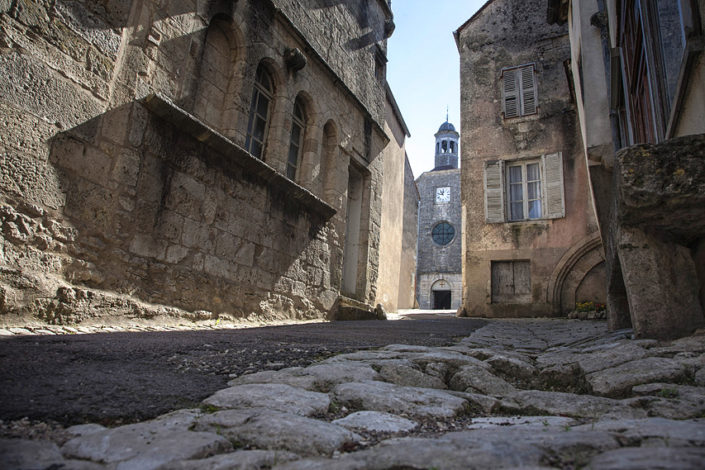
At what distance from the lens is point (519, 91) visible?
41.5 feet

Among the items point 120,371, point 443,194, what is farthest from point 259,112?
point 443,194

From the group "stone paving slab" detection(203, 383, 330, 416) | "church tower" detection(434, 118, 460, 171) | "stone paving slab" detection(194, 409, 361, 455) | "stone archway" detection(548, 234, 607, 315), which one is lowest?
"stone paving slab" detection(194, 409, 361, 455)

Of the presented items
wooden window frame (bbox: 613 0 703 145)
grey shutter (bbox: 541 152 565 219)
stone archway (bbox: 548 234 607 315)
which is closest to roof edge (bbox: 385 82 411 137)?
grey shutter (bbox: 541 152 565 219)

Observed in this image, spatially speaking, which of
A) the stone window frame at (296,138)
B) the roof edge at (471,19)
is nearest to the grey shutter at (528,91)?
the roof edge at (471,19)

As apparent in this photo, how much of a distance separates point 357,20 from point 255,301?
620cm

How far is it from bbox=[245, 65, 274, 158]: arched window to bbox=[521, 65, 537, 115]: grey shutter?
8.40 m

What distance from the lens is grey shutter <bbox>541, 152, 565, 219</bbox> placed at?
11164mm

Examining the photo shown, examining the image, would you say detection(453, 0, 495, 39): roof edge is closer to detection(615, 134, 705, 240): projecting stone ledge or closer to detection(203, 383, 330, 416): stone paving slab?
detection(615, 134, 705, 240): projecting stone ledge

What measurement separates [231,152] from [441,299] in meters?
27.0

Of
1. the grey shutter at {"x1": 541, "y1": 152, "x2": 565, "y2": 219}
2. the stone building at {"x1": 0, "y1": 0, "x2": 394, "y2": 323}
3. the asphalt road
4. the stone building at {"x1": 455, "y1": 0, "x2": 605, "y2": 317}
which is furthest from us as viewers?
the grey shutter at {"x1": 541, "y1": 152, "x2": 565, "y2": 219}

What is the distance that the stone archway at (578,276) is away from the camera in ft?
34.1

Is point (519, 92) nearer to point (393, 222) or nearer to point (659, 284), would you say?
point (393, 222)

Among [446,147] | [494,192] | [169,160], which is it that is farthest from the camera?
[446,147]

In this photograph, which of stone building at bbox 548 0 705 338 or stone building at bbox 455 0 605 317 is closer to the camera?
stone building at bbox 548 0 705 338
